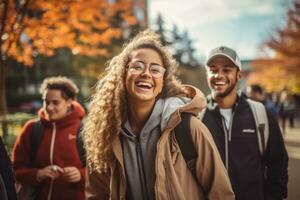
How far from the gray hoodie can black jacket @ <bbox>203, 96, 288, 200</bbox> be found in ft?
3.24

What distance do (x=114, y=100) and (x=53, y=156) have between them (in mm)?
1291

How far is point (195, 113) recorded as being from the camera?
2.52 meters

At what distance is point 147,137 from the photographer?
2.55m

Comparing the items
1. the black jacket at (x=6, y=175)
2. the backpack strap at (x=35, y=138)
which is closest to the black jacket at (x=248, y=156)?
the backpack strap at (x=35, y=138)

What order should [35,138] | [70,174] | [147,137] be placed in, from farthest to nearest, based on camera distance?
[35,138] < [70,174] < [147,137]

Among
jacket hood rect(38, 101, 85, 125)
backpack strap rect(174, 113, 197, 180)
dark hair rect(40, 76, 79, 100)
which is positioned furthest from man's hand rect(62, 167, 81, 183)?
backpack strap rect(174, 113, 197, 180)

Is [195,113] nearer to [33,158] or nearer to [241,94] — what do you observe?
[241,94]

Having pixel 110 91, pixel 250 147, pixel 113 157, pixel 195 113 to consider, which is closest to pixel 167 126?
pixel 195 113

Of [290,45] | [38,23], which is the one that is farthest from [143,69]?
[290,45]

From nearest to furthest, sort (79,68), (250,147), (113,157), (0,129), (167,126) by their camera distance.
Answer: (167,126) < (113,157) < (250,147) < (0,129) < (79,68)

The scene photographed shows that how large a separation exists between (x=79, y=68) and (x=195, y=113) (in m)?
25.6

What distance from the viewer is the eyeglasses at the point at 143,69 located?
2596 millimetres

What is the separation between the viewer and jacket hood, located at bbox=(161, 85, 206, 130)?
2.43 m

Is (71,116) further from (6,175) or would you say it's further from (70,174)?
(6,175)
